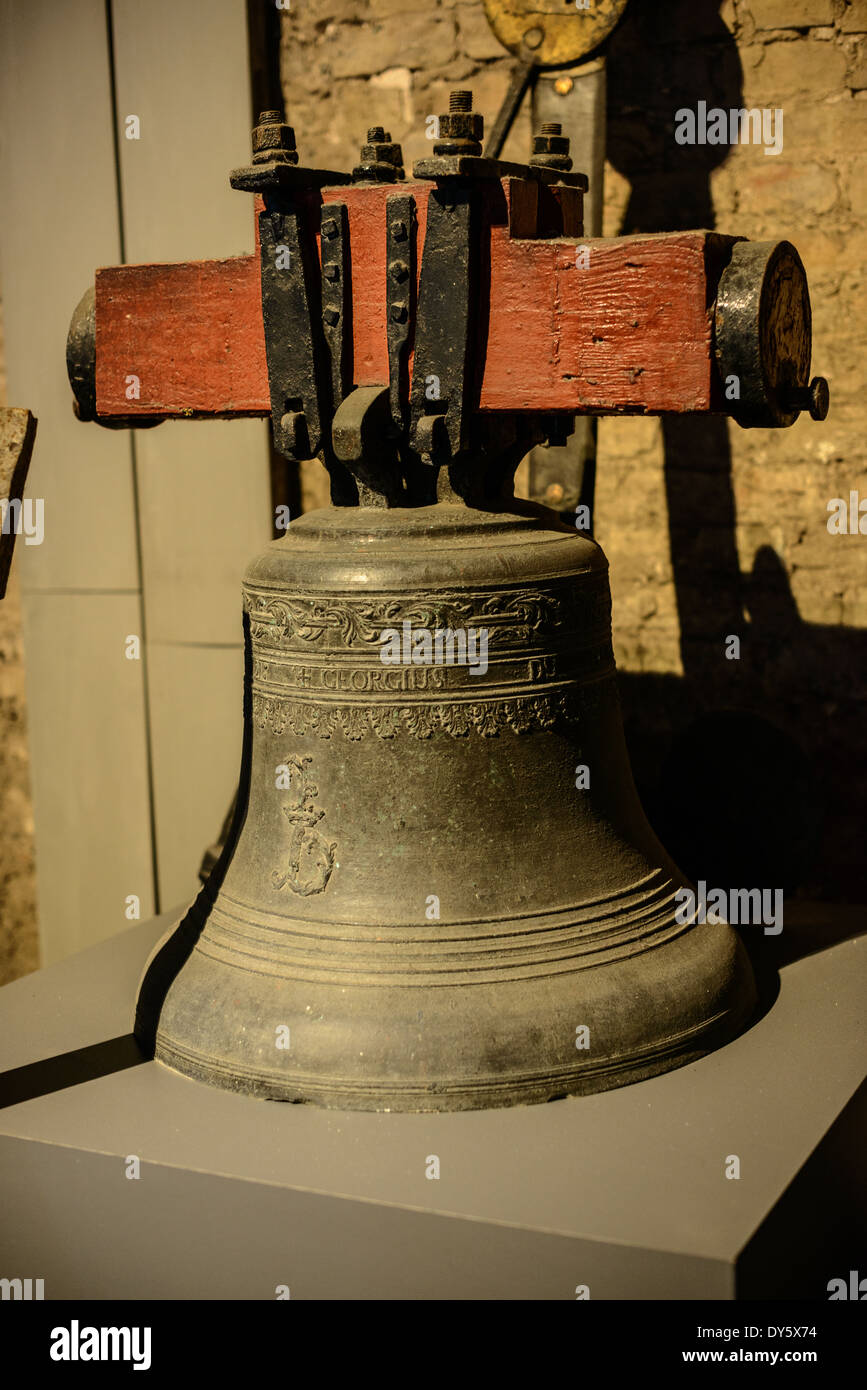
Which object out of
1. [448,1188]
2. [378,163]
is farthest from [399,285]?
[448,1188]

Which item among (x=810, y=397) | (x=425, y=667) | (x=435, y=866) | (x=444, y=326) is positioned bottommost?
(x=435, y=866)

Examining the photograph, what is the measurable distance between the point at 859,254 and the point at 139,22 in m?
1.74

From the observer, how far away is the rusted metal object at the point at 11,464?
6.83ft

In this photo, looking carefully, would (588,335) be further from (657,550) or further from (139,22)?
(139,22)

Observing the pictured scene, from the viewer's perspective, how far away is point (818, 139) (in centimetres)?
295

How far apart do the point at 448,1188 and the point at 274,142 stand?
1470 mm

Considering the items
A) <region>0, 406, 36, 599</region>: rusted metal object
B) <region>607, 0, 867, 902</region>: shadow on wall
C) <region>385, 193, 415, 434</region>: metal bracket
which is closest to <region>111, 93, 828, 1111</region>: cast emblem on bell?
<region>385, 193, 415, 434</region>: metal bracket

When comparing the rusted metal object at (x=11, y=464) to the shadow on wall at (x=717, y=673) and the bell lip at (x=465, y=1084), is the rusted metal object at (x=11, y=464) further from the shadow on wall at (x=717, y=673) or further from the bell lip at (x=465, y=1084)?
the shadow on wall at (x=717, y=673)

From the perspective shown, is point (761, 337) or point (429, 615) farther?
point (429, 615)

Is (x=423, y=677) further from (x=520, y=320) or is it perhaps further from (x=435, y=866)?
(x=520, y=320)

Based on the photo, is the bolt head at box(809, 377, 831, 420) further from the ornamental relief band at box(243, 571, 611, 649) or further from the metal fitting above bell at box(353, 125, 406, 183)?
the metal fitting above bell at box(353, 125, 406, 183)

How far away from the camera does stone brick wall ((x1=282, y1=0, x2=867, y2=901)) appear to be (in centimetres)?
295

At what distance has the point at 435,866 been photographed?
7.06ft

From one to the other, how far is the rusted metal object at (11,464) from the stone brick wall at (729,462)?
1482 mm
